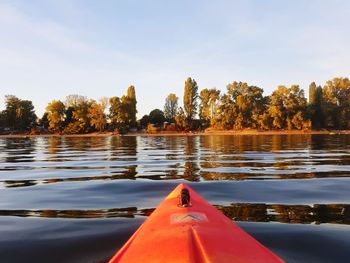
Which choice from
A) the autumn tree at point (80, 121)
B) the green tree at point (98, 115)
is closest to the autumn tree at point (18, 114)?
the autumn tree at point (80, 121)

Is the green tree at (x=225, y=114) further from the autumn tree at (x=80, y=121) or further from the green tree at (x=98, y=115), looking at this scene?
the autumn tree at (x=80, y=121)

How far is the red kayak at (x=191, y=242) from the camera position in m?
2.59

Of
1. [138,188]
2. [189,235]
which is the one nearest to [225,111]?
[138,188]

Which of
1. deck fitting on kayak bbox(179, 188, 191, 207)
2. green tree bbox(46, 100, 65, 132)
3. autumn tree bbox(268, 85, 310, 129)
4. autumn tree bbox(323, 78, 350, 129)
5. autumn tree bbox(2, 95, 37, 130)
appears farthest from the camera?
autumn tree bbox(2, 95, 37, 130)

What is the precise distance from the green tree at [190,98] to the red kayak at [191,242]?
284 ft

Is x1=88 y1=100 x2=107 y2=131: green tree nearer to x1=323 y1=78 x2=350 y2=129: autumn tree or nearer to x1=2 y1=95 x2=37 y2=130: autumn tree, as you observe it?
x1=2 y1=95 x2=37 y2=130: autumn tree

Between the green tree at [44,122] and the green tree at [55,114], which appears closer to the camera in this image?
the green tree at [55,114]

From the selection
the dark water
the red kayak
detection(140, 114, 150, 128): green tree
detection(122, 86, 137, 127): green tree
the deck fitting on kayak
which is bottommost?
the dark water

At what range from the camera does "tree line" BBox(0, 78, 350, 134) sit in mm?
76312

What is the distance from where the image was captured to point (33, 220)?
5.96 meters

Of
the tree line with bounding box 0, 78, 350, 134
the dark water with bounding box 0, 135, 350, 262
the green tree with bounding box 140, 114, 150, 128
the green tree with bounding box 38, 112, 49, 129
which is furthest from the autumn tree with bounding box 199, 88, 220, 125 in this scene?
the dark water with bounding box 0, 135, 350, 262

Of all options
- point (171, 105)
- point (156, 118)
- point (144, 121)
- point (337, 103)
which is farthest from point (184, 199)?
point (171, 105)

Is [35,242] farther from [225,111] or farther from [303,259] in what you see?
[225,111]

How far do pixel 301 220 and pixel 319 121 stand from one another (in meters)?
79.1
